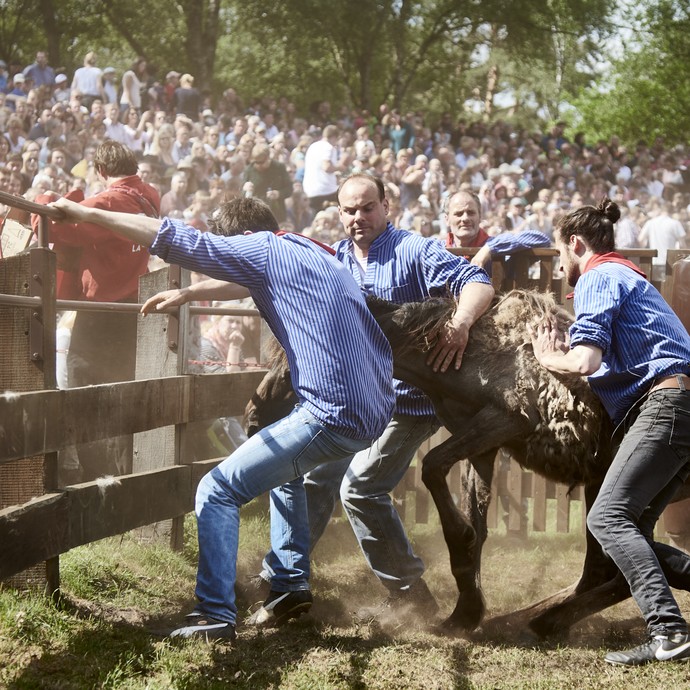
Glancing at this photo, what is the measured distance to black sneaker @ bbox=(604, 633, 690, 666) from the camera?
358 centimetres

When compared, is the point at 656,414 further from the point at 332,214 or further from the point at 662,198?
the point at 662,198

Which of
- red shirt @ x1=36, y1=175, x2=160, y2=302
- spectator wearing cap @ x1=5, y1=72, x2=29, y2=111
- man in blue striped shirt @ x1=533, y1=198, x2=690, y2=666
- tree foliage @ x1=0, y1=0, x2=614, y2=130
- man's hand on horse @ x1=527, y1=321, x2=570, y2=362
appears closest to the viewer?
man in blue striped shirt @ x1=533, y1=198, x2=690, y2=666

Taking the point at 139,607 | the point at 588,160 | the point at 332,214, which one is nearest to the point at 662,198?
the point at 588,160

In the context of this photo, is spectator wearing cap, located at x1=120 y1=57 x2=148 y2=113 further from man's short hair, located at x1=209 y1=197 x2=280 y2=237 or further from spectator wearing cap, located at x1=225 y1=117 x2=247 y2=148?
man's short hair, located at x1=209 y1=197 x2=280 y2=237

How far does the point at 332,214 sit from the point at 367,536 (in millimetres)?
7773

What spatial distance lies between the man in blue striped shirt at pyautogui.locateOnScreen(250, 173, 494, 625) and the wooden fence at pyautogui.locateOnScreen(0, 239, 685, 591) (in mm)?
784

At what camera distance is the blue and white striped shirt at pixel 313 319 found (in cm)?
356

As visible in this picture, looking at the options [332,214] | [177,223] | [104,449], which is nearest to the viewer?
[177,223]

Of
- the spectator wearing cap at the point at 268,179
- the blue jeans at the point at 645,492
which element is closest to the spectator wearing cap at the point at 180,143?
the spectator wearing cap at the point at 268,179

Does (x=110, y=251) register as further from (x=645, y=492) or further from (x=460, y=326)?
(x=645, y=492)

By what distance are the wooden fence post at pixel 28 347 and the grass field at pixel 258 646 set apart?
0.41m

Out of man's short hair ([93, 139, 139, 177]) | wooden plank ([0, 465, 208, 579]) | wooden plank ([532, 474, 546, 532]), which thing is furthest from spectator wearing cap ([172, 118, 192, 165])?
wooden plank ([0, 465, 208, 579])

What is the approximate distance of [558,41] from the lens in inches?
1291

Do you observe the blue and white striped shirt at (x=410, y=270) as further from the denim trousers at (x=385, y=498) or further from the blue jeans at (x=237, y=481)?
the blue jeans at (x=237, y=481)
